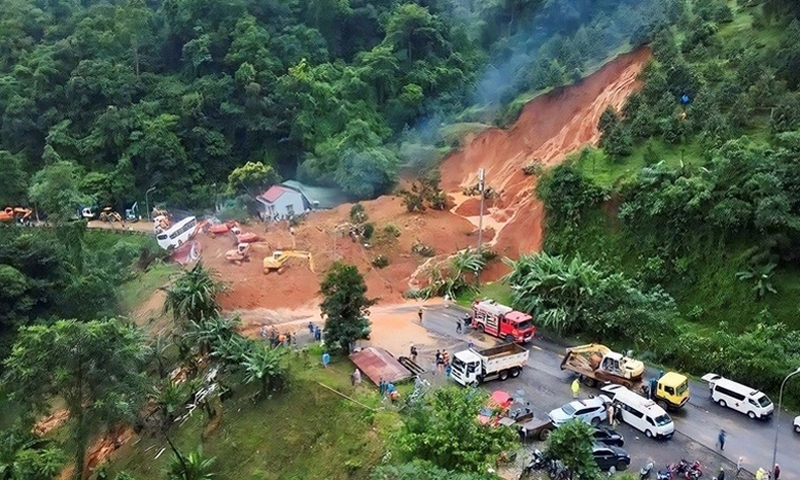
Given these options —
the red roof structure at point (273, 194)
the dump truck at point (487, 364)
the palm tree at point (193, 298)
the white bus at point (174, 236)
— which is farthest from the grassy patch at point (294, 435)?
the red roof structure at point (273, 194)

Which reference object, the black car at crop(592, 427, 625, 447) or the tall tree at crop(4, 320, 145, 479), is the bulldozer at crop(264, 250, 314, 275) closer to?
the tall tree at crop(4, 320, 145, 479)

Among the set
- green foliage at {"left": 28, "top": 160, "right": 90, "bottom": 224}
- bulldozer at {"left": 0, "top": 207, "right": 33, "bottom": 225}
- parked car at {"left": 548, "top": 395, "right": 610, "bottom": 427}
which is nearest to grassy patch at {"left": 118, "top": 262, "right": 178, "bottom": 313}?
green foliage at {"left": 28, "top": 160, "right": 90, "bottom": 224}

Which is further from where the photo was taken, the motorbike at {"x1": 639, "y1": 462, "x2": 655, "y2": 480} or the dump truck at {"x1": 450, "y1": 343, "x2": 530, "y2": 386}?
the dump truck at {"x1": 450, "y1": 343, "x2": 530, "y2": 386}

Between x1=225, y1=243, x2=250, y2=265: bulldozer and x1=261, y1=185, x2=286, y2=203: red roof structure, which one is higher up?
x1=261, y1=185, x2=286, y2=203: red roof structure

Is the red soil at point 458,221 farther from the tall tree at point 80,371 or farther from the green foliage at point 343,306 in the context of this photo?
the tall tree at point 80,371

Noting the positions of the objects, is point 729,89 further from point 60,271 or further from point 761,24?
point 60,271

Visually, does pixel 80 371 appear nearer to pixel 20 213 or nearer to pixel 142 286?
pixel 142 286

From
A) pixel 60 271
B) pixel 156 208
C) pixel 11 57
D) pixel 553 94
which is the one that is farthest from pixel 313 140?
pixel 11 57
